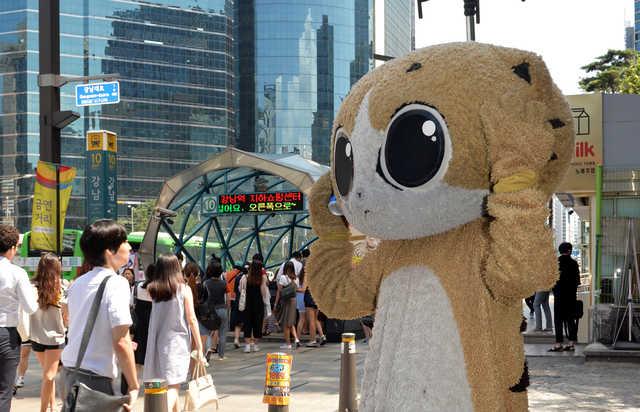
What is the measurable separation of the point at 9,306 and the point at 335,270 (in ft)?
9.67

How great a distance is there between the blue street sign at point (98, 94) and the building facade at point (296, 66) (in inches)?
3733

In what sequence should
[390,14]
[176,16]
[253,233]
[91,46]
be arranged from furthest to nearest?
1. [390,14]
2. [176,16]
3. [91,46]
4. [253,233]

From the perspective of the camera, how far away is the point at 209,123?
106312mm

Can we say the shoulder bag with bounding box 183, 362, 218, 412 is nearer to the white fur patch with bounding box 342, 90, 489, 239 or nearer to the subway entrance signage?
the white fur patch with bounding box 342, 90, 489, 239

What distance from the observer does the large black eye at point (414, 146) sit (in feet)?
11.6

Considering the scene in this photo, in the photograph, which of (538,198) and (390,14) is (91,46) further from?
(538,198)

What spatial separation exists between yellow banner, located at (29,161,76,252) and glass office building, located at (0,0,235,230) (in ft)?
283

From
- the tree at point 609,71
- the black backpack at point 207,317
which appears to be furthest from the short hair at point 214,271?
the tree at point 609,71

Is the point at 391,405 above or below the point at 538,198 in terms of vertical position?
below

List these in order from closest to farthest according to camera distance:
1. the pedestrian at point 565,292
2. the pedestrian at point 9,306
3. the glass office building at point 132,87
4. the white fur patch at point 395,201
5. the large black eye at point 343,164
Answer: the white fur patch at point 395,201
the large black eye at point 343,164
the pedestrian at point 9,306
the pedestrian at point 565,292
the glass office building at point 132,87

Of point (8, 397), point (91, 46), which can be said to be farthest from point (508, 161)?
point (91, 46)

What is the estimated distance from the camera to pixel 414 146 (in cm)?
356

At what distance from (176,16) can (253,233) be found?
8777cm

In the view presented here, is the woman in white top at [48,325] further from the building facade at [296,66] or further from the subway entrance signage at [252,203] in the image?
the building facade at [296,66]
